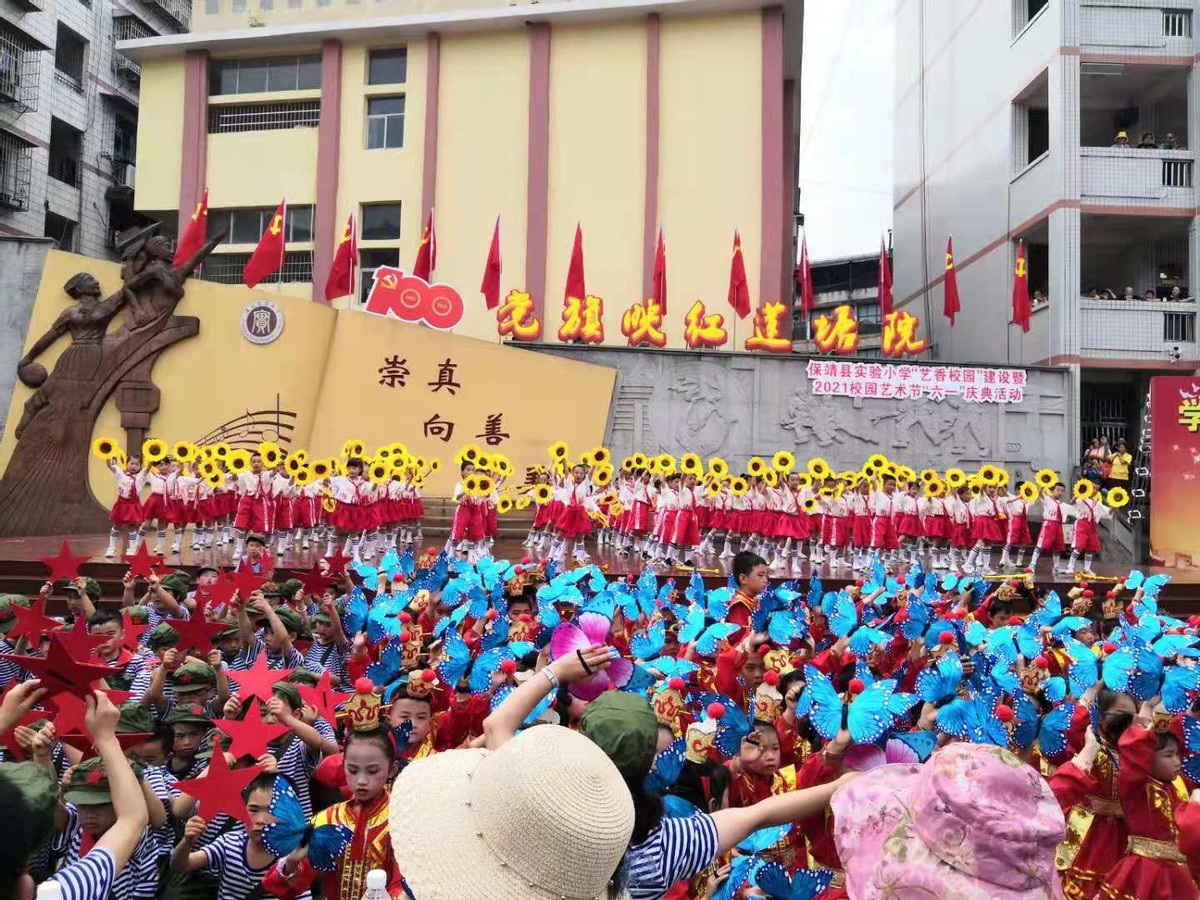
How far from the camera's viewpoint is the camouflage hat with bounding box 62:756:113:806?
9.16 feet

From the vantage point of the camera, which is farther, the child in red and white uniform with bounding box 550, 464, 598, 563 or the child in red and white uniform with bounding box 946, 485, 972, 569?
the child in red and white uniform with bounding box 946, 485, 972, 569

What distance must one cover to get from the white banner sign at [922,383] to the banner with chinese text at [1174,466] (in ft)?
12.7

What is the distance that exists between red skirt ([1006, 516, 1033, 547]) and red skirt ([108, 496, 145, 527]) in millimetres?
11757

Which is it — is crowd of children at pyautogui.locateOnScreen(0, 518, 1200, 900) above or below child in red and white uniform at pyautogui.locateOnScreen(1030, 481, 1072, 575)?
below

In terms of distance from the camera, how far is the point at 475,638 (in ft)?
15.9

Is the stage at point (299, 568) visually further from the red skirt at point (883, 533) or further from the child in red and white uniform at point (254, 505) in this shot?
the red skirt at point (883, 533)

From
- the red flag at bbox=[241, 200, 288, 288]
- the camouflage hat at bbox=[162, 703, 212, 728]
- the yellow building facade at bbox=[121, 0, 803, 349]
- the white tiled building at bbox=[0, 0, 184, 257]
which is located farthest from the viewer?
the white tiled building at bbox=[0, 0, 184, 257]

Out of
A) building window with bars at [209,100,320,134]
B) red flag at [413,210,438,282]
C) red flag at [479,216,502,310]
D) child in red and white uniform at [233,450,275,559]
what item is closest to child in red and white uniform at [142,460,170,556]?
child in red and white uniform at [233,450,275,559]

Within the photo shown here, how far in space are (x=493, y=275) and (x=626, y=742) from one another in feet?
62.5

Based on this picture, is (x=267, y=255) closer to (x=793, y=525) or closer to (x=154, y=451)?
(x=154, y=451)

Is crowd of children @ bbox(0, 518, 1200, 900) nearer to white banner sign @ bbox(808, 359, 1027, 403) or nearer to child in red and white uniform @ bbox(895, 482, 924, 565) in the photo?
child in red and white uniform @ bbox(895, 482, 924, 565)

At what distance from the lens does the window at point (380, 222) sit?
23.3 m

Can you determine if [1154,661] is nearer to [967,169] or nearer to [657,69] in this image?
[657,69]

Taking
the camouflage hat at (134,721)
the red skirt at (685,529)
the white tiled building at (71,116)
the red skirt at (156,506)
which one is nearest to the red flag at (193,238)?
the red skirt at (156,506)
